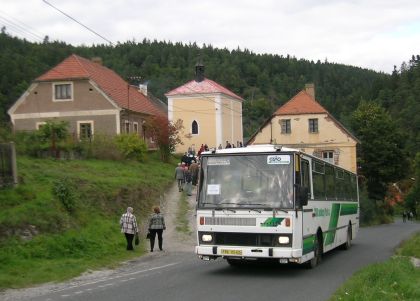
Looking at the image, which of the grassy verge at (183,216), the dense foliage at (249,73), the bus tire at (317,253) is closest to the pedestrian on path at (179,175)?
the grassy verge at (183,216)

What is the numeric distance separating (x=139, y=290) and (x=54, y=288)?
2.33m

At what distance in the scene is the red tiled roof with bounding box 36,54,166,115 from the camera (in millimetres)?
50562

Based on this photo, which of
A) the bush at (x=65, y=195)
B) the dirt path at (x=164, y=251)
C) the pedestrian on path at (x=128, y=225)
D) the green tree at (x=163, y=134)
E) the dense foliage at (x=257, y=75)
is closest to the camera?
the dirt path at (x=164, y=251)

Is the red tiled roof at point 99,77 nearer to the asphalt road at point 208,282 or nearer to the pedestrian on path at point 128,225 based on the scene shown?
the pedestrian on path at point 128,225

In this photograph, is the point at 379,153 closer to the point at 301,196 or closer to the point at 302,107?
the point at 302,107

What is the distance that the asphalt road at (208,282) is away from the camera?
38.8ft

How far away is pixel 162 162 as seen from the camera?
145ft

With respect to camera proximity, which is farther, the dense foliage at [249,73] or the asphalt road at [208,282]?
the dense foliage at [249,73]

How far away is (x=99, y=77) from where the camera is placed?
171ft

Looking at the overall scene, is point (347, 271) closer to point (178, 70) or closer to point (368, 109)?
point (368, 109)

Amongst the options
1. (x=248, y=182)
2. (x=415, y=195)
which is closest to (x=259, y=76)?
(x=415, y=195)

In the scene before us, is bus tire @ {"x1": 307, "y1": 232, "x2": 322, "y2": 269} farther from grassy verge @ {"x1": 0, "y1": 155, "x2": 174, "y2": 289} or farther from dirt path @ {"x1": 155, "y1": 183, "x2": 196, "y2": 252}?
dirt path @ {"x1": 155, "y1": 183, "x2": 196, "y2": 252}

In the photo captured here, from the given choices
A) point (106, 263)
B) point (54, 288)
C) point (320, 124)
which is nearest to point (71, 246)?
point (106, 263)

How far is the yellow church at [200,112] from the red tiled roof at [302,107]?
20.4 feet
